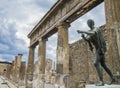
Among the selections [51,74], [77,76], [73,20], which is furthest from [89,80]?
[51,74]

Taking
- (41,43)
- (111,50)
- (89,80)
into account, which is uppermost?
(41,43)

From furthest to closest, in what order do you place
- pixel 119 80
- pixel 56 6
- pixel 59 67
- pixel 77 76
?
pixel 77 76 < pixel 56 6 < pixel 59 67 < pixel 119 80

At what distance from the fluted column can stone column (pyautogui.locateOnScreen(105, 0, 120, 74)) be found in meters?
3.39

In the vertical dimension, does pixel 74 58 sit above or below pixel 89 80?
above

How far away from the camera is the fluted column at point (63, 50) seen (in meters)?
8.64

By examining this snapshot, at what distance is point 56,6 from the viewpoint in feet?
31.2

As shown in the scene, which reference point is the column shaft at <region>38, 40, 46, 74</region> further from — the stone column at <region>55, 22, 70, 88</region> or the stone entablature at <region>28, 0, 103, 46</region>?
the stone column at <region>55, 22, 70, 88</region>

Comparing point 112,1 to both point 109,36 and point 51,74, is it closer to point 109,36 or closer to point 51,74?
point 109,36

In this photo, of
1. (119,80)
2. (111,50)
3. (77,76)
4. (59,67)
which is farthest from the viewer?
(77,76)

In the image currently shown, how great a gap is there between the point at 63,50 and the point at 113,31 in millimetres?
3720

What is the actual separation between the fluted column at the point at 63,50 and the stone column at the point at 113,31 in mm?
3391

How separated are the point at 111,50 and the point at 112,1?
61.1 inches

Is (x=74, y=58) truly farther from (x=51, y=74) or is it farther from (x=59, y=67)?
(x=51, y=74)

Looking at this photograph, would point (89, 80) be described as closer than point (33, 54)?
Yes
